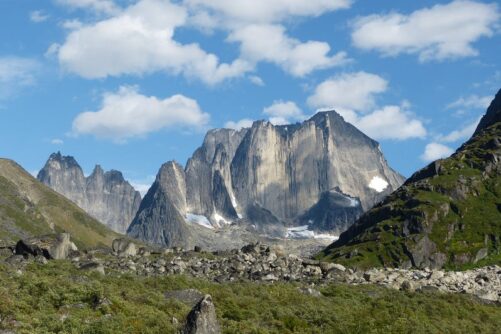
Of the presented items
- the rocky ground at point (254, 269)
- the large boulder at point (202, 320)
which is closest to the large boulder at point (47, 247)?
the rocky ground at point (254, 269)

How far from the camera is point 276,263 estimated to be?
78.1m

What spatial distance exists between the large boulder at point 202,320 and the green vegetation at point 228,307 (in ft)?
5.80

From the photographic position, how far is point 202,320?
108 feet

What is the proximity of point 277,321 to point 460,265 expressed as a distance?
503ft

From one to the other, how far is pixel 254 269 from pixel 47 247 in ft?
78.4

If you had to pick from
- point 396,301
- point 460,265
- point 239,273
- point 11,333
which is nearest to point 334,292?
point 396,301

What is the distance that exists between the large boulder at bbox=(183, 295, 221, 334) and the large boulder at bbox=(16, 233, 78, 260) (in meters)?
46.3

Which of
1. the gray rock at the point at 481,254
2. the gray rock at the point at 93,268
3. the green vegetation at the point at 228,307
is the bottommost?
the green vegetation at the point at 228,307

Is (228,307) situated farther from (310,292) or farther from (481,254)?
(481,254)

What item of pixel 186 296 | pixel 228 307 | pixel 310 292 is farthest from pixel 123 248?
pixel 228 307

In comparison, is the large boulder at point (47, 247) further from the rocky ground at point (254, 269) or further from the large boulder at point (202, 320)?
the large boulder at point (202, 320)

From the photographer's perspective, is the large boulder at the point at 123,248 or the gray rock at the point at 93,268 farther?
the large boulder at the point at 123,248

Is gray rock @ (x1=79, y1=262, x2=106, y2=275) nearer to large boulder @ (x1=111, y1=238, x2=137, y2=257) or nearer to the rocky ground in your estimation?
the rocky ground

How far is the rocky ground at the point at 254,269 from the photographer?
6981 centimetres
